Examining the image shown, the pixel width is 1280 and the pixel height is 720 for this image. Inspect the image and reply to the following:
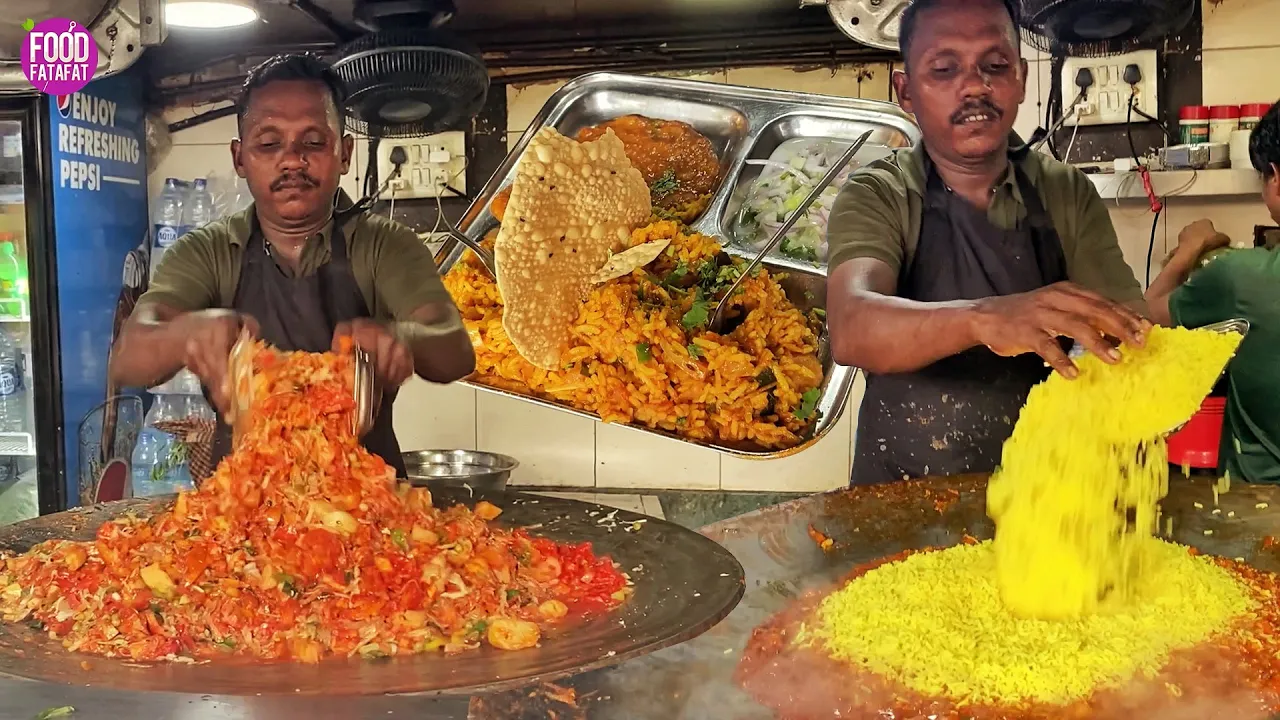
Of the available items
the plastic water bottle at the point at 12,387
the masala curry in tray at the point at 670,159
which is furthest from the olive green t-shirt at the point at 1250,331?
the plastic water bottle at the point at 12,387

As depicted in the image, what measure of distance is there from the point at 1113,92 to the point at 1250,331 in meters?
0.69

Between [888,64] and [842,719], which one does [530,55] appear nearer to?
[888,64]

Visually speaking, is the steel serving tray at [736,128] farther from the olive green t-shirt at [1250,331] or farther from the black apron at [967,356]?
the olive green t-shirt at [1250,331]

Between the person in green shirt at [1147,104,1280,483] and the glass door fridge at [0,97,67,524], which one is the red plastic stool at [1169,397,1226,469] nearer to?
the person in green shirt at [1147,104,1280,483]

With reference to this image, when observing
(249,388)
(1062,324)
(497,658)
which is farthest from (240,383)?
(1062,324)

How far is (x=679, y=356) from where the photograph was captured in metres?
2.09

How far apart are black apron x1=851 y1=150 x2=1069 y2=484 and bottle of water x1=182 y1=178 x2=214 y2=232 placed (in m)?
1.43

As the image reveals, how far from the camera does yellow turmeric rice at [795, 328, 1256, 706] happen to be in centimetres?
125

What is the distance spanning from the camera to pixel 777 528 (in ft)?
5.89

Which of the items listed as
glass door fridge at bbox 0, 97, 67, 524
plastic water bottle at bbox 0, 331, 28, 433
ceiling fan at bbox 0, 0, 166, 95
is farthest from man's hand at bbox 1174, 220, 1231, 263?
plastic water bottle at bbox 0, 331, 28, 433

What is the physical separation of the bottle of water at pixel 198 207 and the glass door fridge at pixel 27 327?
3.15ft

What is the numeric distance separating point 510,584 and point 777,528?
0.60 m

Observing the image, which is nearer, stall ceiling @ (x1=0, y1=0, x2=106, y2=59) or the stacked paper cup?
stall ceiling @ (x1=0, y1=0, x2=106, y2=59)

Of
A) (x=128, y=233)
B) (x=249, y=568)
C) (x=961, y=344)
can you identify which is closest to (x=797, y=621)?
(x=961, y=344)
